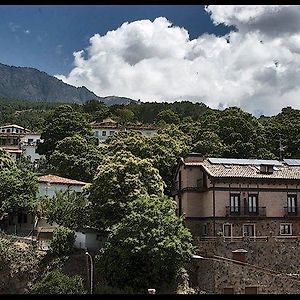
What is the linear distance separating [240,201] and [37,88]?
138 m

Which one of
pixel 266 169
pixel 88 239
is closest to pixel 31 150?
pixel 88 239

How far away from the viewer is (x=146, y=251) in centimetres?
2056

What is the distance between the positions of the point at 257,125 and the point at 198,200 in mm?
17706

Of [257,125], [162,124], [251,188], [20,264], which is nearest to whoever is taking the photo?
[20,264]

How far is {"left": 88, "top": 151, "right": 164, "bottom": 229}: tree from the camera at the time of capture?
2358cm

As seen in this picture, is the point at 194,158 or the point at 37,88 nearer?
the point at 194,158

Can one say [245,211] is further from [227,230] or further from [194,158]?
[194,158]

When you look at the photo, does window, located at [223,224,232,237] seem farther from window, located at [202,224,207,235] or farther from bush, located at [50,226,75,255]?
bush, located at [50,226,75,255]

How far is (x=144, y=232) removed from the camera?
20938 mm

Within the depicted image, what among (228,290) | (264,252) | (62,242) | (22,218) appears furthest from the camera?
(22,218)

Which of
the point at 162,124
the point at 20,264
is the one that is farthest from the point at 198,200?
the point at 162,124

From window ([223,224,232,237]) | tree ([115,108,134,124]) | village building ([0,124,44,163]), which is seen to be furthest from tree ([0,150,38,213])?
tree ([115,108,134,124])

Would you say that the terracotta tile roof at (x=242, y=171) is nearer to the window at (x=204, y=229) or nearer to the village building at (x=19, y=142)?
the window at (x=204, y=229)
